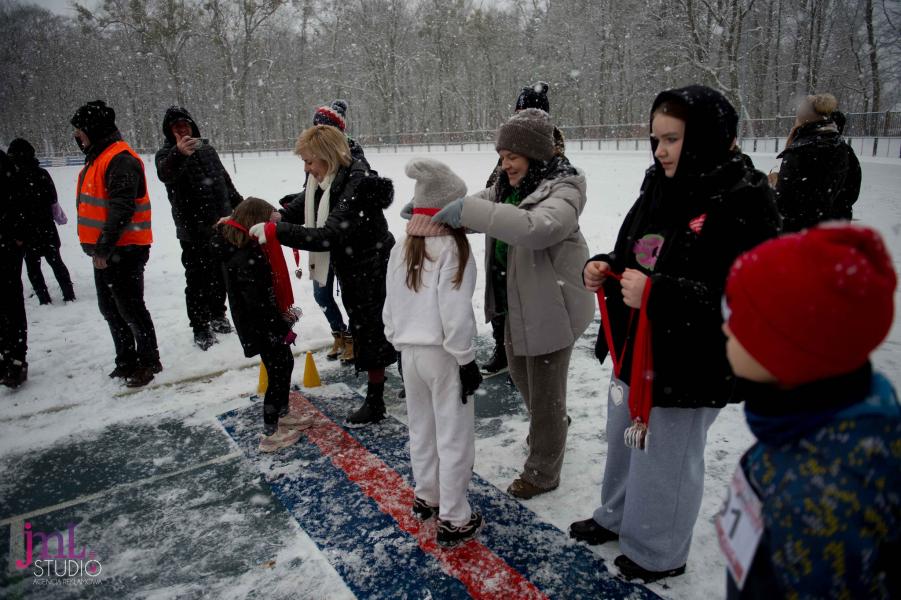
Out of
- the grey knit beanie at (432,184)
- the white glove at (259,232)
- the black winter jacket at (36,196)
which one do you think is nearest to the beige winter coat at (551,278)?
the grey knit beanie at (432,184)

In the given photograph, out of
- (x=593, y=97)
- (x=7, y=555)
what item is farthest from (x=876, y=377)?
(x=593, y=97)

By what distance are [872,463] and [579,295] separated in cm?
188

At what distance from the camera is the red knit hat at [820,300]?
3.38ft

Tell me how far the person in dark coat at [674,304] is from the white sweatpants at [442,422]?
75 centimetres

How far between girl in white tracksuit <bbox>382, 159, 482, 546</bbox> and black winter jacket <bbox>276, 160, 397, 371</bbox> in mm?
1251

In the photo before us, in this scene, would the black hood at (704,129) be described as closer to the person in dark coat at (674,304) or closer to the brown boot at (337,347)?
the person in dark coat at (674,304)

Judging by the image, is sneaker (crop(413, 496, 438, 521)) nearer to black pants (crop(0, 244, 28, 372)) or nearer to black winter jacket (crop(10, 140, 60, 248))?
black pants (crop(0, 244, 28, 372))

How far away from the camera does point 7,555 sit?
9.26 feet

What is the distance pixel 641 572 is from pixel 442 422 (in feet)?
3.72

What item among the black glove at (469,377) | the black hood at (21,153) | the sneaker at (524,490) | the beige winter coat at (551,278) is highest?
the black hood at (21,153)

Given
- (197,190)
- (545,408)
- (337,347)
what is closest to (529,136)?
(545,408)

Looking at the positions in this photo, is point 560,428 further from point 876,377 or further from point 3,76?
point 3,76

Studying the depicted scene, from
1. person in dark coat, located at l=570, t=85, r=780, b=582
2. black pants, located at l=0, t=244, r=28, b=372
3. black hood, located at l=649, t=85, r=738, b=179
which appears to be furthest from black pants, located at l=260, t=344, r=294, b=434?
black pants, located at l=0, t=244, r=28, b=372

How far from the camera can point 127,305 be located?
4809 millimetres
